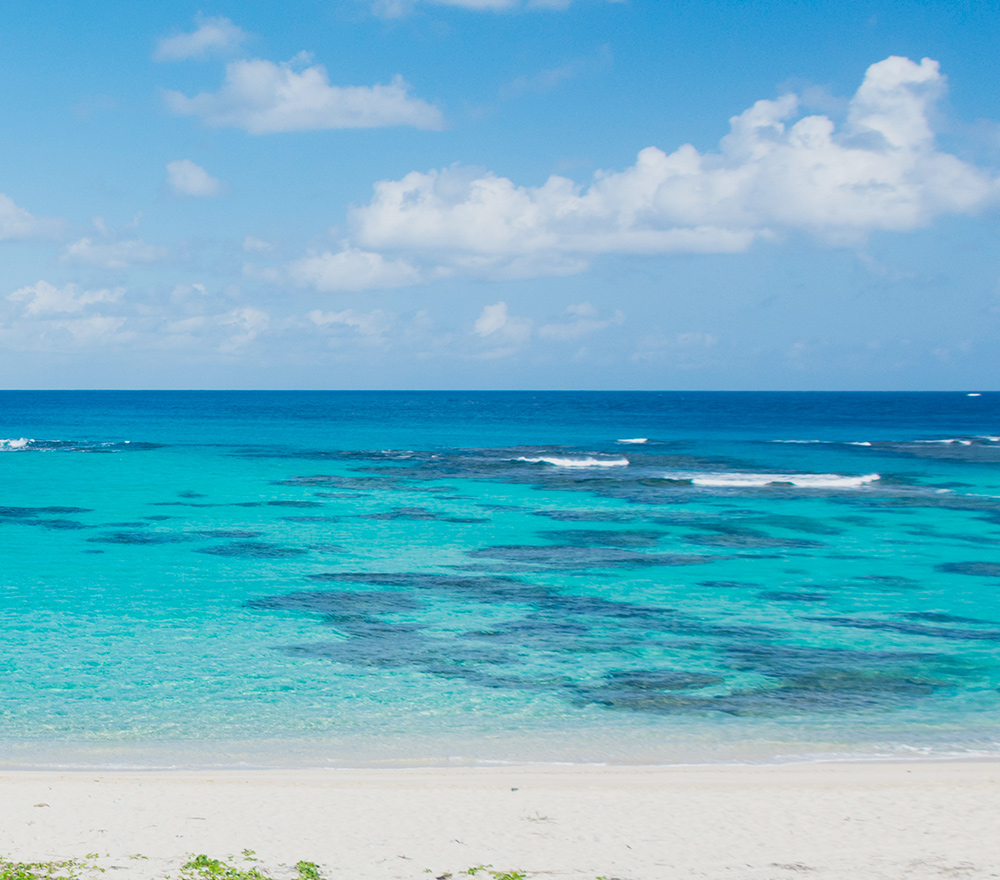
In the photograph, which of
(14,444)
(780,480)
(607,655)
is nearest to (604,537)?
(607,655)

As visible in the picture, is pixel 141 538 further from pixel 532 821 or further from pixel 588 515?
pixel 532 821

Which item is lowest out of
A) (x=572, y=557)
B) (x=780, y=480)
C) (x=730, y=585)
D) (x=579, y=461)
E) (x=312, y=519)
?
(x=730, y=585)

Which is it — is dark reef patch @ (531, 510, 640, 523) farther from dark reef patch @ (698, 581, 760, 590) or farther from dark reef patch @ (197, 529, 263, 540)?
dark reef patch @ (197, 529, 263, 540)

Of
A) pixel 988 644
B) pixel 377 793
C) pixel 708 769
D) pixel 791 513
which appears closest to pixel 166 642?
pixel 377 793

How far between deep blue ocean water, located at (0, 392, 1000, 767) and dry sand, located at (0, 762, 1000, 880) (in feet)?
3.76

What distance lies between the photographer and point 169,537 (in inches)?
1199

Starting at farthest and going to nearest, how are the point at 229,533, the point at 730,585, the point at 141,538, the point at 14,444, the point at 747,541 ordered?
the point at 14,444 < the point at 229,533 < the point at 747,541 < the point at 141,538 < the point at 730,585

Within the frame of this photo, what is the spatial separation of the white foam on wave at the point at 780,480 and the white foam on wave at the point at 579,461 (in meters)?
8.00

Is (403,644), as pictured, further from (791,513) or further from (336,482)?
(336,482)

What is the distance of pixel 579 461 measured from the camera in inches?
2327

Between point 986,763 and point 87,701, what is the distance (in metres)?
13.2

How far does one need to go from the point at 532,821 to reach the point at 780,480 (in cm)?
4049

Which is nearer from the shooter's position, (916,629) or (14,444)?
(916,629)

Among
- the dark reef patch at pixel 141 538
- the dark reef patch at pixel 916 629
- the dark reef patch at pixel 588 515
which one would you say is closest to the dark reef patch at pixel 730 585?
the dark reef patch at pixel 916 629
